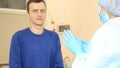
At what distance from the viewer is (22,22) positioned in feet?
10.5

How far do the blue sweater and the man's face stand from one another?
0.11 meters

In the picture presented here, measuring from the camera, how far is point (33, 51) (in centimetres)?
220

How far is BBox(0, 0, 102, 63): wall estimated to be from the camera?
307cm

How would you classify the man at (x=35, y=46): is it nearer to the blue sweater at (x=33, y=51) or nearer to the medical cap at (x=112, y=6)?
the blue sweater at (x=33, y=51)

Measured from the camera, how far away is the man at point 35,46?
217 centimetres

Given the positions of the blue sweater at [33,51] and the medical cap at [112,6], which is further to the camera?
the blue sweater at [33,51]

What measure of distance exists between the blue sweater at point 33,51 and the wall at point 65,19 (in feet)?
2.92

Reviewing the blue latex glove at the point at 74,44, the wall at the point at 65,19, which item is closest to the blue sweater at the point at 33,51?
the blue latex glove at the point at 74,44

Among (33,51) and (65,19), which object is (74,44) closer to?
(33,51)

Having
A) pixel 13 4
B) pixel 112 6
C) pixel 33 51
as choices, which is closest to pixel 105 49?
pixel 112 6

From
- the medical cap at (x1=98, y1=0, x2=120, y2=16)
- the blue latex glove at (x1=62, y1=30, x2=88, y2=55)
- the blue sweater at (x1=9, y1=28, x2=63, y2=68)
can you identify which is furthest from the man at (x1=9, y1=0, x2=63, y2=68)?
the medical cap at (x1=98, y1=0, x2=120, y2=16)

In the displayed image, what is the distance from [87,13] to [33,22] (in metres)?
1.36

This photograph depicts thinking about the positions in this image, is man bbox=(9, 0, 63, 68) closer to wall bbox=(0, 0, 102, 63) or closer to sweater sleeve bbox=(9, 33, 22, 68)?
sweater sleeve bbox=(9, 33, 22, 68)

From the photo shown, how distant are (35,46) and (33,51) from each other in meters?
0.05
